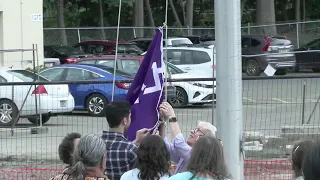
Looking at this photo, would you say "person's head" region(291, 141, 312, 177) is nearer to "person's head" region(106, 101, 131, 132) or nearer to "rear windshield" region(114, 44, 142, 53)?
"person's head" region(106, 101, 131, 132)

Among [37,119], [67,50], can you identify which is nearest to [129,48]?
[67,50]

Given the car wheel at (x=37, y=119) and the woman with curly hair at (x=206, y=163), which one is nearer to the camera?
the woman with curly hair at (x=206, y=163)

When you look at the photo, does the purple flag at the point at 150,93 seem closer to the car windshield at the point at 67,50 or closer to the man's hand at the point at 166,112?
the man's hand at the point at 166,112

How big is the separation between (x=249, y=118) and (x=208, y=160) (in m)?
7.97

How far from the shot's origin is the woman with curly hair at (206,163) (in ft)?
15.7

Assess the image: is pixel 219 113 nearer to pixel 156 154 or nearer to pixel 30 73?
pixel 156 154

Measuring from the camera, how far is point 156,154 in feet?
17.1

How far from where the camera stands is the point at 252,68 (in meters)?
28.6

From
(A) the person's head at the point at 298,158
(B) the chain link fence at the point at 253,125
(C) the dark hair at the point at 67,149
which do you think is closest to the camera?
(A) the person's head at the point at 298,158

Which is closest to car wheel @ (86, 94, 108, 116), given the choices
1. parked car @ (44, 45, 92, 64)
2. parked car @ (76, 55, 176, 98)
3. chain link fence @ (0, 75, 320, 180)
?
chain link fence @ (0, 75, 320, 180)

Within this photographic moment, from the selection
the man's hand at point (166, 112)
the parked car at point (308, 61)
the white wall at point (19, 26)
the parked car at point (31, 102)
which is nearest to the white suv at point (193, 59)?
the white wall at point (19, 26)

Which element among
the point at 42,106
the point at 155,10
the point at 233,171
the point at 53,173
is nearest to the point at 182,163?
the point at 233,171

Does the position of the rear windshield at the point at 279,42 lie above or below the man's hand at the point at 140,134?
above

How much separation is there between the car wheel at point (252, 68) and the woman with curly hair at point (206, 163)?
2301cm
